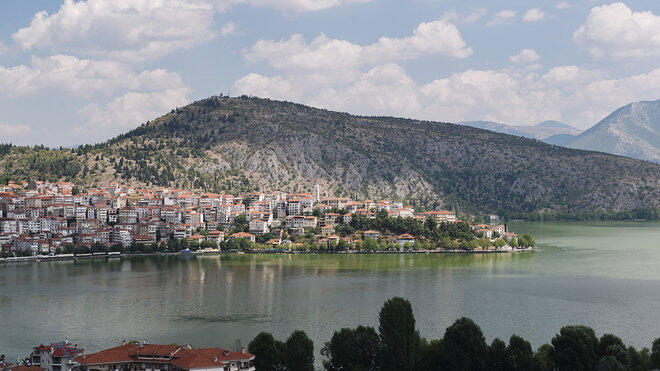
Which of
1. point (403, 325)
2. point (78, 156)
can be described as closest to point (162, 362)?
point (403, 325)

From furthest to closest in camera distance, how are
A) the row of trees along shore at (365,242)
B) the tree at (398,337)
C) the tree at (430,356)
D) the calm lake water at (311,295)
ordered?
1. the row of trees along shore at (365,242)
2. the calm lake water at (311,295)
3. the tree at (430,356)
4. the tree at (398,337)

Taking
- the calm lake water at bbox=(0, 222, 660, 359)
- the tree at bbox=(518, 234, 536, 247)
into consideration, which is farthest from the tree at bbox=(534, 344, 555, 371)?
the tree at bbox=(518, 234, 536, 247)

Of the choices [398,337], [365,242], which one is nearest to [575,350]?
[398,337]

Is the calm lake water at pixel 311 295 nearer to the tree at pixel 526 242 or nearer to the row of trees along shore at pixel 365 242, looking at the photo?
the row of trees along shore at pixel 365 242

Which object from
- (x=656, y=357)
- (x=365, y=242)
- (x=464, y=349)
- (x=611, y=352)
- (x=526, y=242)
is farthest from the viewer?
(x=526, y=242)

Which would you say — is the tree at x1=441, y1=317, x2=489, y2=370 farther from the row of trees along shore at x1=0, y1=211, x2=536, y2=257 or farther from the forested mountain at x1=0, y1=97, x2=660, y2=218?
the forested mountain at x1=0, y1=97, x2=660, y2=218

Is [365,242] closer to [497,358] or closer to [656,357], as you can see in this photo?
[497,358]

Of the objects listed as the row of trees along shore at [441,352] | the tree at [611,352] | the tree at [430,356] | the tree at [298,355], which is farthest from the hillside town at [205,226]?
the tree at [611,352]

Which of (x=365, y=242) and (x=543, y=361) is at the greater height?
(x=365, y=242)
